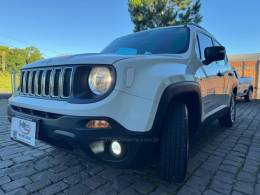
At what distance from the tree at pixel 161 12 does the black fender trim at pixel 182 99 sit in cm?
1168

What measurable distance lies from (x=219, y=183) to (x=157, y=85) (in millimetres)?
1225

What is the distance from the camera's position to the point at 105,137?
155 centimetres

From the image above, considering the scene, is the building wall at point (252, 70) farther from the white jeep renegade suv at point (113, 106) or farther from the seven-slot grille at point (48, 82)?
the seven-slot grille at point (48, 82)

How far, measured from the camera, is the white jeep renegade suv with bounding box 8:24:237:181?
61.1 inches

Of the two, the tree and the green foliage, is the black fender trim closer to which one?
the tree

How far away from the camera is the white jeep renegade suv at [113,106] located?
155 centimetres

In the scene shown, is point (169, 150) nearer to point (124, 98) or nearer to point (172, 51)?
point (124, 98)

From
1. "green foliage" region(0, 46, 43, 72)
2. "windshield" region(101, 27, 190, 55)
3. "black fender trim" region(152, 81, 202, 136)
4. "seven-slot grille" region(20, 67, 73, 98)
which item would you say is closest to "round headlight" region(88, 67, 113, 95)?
"seven-slot grille" region(20, 67, 73, 98)

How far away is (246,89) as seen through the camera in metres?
9.86

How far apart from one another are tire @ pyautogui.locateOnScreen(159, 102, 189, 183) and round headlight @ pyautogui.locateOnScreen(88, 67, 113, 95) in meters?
0.64

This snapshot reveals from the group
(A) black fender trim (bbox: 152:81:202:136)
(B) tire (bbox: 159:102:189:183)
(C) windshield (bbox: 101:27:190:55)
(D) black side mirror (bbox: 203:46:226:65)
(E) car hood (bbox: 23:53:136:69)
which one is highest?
(C) windshield (bbox: 101:27:190:55)

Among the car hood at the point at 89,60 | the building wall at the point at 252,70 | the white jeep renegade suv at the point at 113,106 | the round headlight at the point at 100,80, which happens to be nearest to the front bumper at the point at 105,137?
the white jeep renegade suv at the point at 113,106

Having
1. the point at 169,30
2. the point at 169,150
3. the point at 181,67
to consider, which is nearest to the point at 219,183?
the point at 169,150

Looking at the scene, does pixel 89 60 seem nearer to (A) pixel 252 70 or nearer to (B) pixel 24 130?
(B) pixel 24 130
